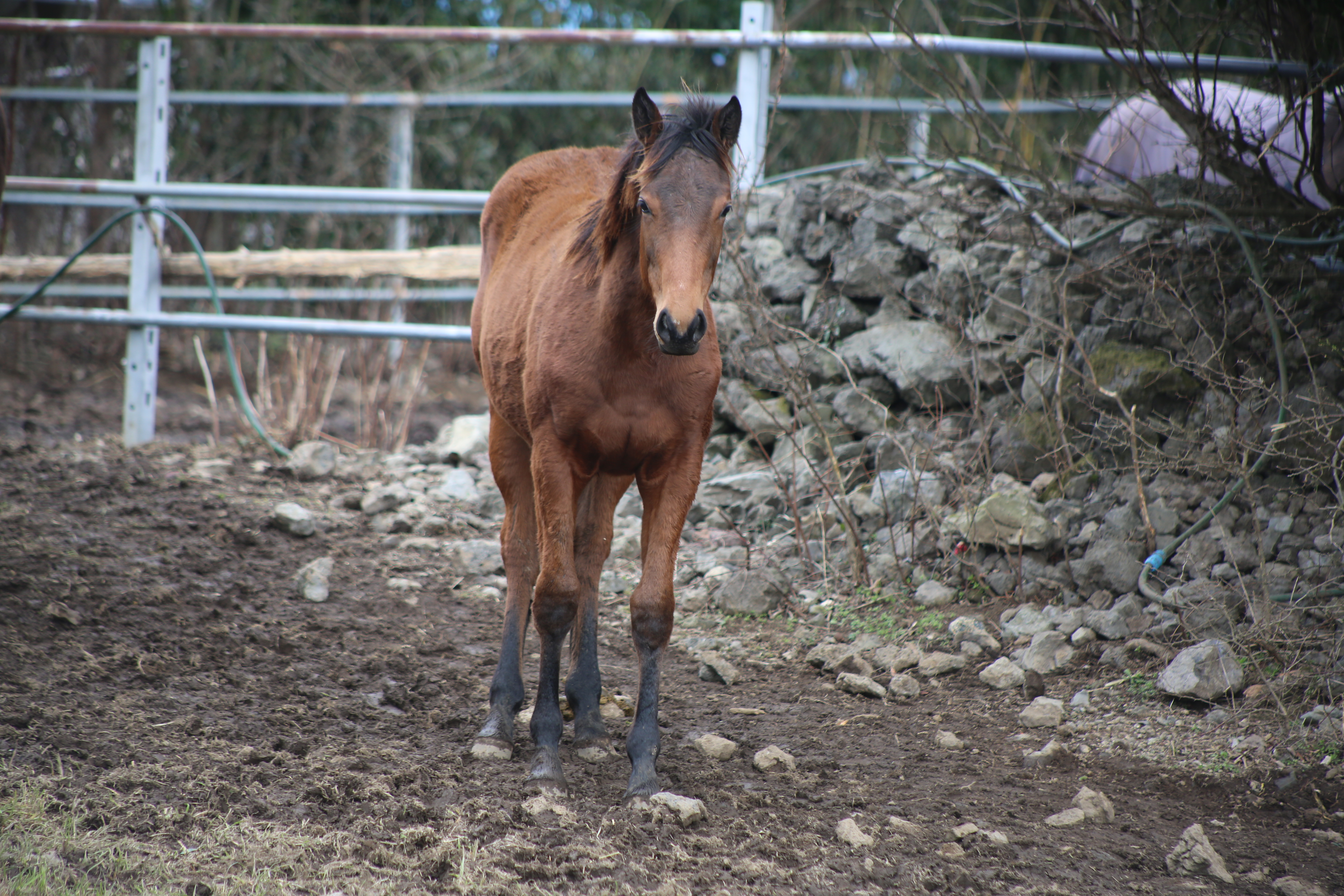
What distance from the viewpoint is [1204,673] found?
10.3 ft

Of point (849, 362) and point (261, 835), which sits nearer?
point (261, 835)

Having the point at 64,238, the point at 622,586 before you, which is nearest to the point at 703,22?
the point at 64,238

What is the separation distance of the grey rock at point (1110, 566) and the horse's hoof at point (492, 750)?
2324mm

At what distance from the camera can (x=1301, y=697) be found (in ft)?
10.00

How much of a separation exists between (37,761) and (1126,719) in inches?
126

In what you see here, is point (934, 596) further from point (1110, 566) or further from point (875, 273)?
point (875, 273)

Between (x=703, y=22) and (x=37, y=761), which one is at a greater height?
(x=703, y=22)

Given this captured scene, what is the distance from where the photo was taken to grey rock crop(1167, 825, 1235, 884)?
229 centimetres

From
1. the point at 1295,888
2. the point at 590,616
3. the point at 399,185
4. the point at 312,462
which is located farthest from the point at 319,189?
the point at 1295,888

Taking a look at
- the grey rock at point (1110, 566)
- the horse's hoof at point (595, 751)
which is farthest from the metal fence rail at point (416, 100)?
the horse's hoof at point (595, 751)

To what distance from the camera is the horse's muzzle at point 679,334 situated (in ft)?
7.64

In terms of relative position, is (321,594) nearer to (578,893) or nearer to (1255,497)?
(578,893)

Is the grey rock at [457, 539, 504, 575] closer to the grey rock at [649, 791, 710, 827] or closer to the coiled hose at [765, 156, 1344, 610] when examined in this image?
the grey rock at [649, 791, 710, 827]

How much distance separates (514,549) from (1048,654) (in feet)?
6.45
